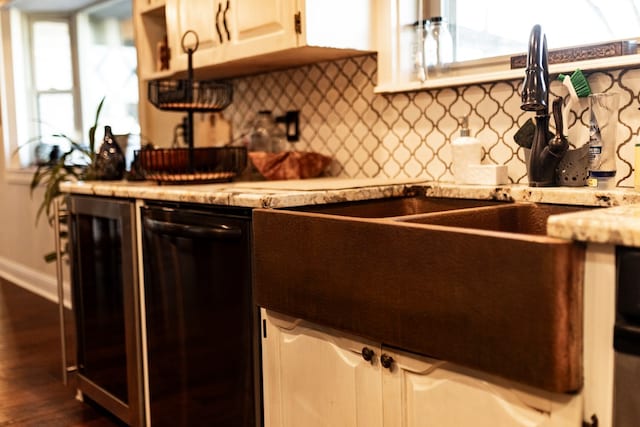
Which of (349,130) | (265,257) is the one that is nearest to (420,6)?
(349,130)

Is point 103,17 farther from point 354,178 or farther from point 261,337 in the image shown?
point 261,337

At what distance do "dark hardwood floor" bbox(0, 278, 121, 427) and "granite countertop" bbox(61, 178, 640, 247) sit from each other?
991 millimetres

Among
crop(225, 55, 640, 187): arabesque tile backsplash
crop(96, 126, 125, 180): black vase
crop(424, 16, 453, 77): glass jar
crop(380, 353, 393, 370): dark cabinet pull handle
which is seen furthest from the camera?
crop(96, 126, 125, 180): black vase

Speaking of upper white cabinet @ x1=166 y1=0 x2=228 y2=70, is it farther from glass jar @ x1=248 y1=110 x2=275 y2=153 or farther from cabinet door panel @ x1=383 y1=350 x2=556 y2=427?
cabinet door panel @ x1=383 y1=350 x2=556 y2=427

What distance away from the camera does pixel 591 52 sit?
1.66 m

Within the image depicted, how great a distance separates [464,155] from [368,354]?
2.59ft

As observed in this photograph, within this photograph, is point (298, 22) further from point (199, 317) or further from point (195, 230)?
point (199, 317)

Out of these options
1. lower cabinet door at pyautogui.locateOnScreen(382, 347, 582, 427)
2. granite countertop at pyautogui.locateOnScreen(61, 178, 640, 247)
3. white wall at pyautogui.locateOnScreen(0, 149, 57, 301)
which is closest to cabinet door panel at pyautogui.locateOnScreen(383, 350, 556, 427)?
lower cabinet door at pyautogui.locateOnScreen(382, 347, 582, 427)

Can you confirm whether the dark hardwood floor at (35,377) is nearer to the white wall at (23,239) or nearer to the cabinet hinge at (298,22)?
the white wall at (23,239)

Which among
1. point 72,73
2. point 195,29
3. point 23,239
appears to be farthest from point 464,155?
point 23,239

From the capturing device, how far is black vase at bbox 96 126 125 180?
2643 mm

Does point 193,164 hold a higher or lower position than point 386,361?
higher

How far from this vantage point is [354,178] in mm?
2334

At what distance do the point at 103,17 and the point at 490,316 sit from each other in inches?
172
